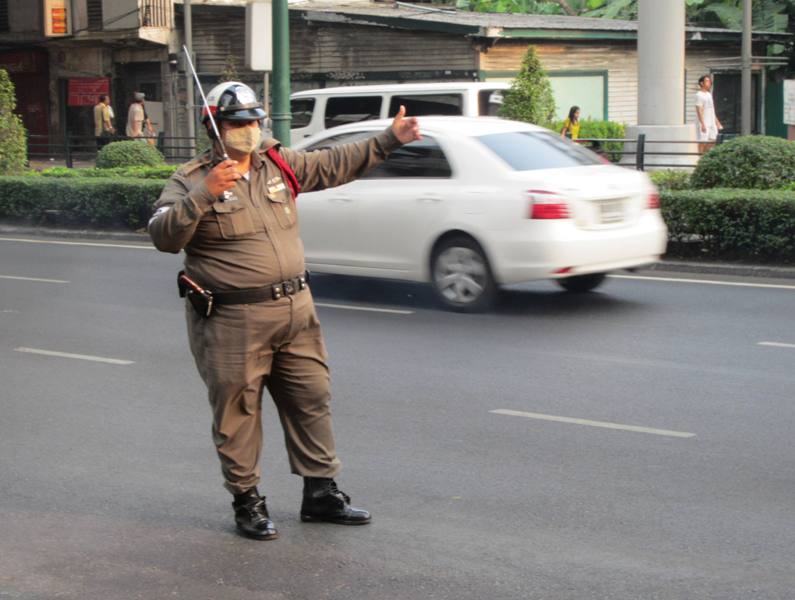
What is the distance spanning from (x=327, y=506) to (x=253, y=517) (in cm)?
34

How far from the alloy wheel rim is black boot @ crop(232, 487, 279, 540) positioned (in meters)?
6.33

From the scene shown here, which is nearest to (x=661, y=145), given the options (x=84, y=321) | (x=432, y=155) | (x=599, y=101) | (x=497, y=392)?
(x=599, y=101)

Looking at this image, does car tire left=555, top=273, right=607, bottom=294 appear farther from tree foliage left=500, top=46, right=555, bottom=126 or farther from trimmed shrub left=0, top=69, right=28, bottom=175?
trimmed shrub left=0, top=69, right=28, bottom=175

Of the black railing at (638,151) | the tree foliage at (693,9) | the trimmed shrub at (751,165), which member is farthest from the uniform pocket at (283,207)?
the tree foliage at (693,9)

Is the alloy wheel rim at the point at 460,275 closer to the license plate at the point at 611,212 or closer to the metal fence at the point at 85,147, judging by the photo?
the license plate at the point at 611,212

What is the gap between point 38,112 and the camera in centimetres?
4072

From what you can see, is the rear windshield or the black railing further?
the black railing

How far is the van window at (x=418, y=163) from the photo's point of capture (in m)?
12.4

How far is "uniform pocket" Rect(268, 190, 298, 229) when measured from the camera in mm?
5707

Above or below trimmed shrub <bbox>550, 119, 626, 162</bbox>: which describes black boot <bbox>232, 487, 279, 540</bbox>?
below

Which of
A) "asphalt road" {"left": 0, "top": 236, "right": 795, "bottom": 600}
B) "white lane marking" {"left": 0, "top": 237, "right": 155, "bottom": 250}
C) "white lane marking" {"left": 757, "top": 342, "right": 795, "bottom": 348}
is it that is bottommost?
"asphalt road" {"left": 0, "top": 236, "right": 795, "bottom": 600}

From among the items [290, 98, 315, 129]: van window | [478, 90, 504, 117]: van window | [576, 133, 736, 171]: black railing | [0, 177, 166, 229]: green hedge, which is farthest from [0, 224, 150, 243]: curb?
[576, 133, 736, 171]: black railing

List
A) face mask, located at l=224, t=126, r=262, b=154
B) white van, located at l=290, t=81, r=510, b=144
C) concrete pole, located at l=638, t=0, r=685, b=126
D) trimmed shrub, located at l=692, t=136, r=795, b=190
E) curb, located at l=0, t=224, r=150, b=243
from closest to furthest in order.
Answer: face mask, located at l=224, t=126, r=262, b=154
trimmed shrub, located at l=692, t=136, r=795, b=190
curb, located at l=0, t=224, r=150, b=243
white van, located at l=290, t=81, r=510, b=144
concrete pole, located at l=638, t=0, r=685, b=126

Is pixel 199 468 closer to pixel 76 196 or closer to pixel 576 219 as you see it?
pixel 576 219
